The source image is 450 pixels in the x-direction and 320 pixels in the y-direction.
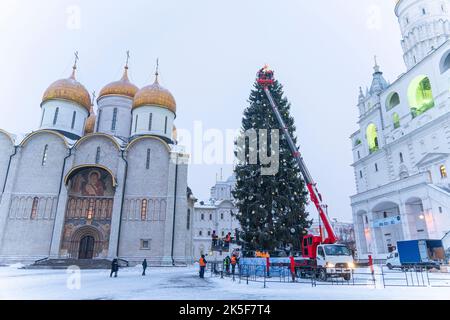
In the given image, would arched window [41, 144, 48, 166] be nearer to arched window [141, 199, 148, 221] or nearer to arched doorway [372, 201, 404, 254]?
arched window [141, 199, 148, 221]

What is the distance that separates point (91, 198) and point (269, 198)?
59.9ft

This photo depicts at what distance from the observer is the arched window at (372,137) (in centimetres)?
3694

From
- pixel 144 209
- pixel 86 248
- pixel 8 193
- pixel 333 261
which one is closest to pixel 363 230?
pixel 333 261

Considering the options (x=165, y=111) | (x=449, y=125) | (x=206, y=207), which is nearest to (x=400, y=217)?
(x=449, y=125)

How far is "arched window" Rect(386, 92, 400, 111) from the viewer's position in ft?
111

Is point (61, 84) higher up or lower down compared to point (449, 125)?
higher up

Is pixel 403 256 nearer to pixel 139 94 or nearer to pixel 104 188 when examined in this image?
pixel 104 188

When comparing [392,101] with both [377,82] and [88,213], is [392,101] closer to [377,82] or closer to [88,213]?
[377,82]

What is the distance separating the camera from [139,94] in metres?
34.4

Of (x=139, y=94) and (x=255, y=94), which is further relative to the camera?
(x=139, y=94)

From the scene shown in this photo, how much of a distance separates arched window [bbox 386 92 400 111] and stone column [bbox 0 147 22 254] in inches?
1611

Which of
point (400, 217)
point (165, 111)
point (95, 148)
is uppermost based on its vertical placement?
point (165, 111)
